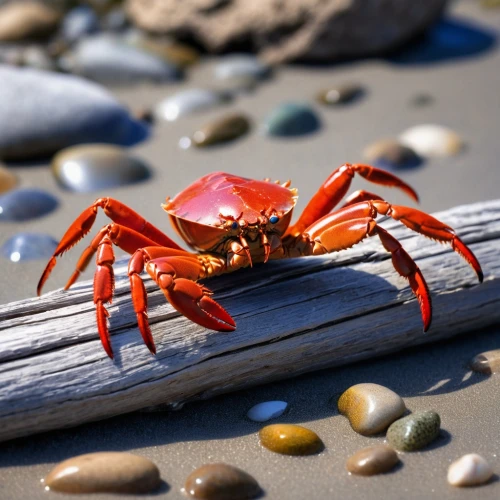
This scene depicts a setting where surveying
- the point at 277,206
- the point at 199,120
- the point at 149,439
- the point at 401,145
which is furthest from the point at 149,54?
the point at 149,439

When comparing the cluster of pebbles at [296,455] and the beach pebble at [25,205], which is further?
the beach pebble at [25,205]

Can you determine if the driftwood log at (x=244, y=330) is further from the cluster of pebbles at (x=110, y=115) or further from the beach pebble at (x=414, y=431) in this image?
the cluster of pebbles at (x=110, y=115)

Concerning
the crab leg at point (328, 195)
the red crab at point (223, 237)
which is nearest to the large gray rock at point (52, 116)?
the red crab at point (223, 237)

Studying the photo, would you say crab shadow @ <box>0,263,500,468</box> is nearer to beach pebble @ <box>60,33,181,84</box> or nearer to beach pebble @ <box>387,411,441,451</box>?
beach pebble @ <box>387,411,441,451</box>

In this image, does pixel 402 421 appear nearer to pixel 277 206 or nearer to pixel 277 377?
pixel 277 377

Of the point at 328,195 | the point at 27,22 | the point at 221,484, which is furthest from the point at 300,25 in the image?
the point at 221,484

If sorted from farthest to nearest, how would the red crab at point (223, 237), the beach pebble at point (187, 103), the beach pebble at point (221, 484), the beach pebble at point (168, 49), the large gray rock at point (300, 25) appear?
the beach pebble at point (168, 49) < the large gray rock at point (300, 25) < the beach pebble at point (187, 103) < the red crab at point (223, 237) < the beach pebble at point (221, 484)
